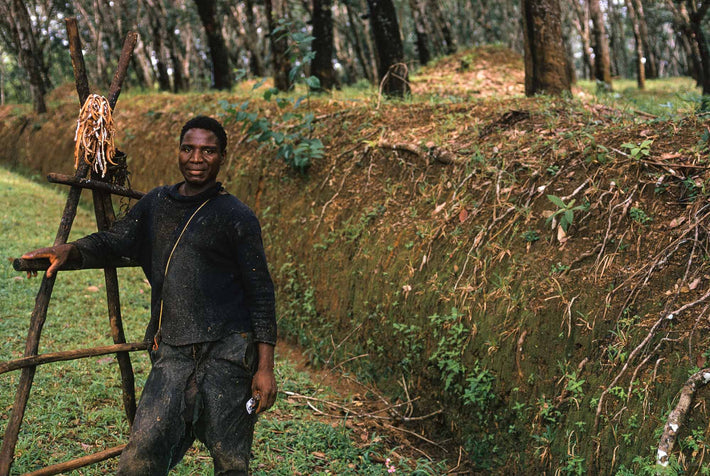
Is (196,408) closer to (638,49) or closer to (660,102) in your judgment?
(660,102)

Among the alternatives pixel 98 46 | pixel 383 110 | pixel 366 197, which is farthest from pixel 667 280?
pixel 98 46

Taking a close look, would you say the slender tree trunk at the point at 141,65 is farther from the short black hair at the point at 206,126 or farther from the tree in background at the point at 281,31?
the short black hair at the point at 206,126

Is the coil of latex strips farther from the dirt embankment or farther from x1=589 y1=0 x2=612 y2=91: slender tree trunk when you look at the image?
x1=589 y1=0 x2=612 y2=91: slender tree trunk

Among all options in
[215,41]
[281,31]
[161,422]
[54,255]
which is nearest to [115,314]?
[54,255]

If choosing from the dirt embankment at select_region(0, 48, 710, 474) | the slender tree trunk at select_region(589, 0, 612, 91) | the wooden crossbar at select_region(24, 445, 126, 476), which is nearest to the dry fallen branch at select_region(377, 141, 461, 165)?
the dirt embankment at select_region(0, 48, 710, 474)

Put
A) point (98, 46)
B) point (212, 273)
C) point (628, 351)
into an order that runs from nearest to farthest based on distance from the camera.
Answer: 1. point (212, 273)
2. point (628, 351)
3. point (98, 46)

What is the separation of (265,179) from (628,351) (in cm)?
493

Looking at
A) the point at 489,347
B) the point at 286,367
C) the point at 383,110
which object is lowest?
the point at 286,367

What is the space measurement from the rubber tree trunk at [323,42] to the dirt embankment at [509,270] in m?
3.10

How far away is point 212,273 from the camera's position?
2920mm

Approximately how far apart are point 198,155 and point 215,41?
1031 cm

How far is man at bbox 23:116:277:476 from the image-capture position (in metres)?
2.82

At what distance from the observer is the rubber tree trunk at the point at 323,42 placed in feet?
31.7

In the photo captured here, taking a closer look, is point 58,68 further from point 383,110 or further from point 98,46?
point 383,110
